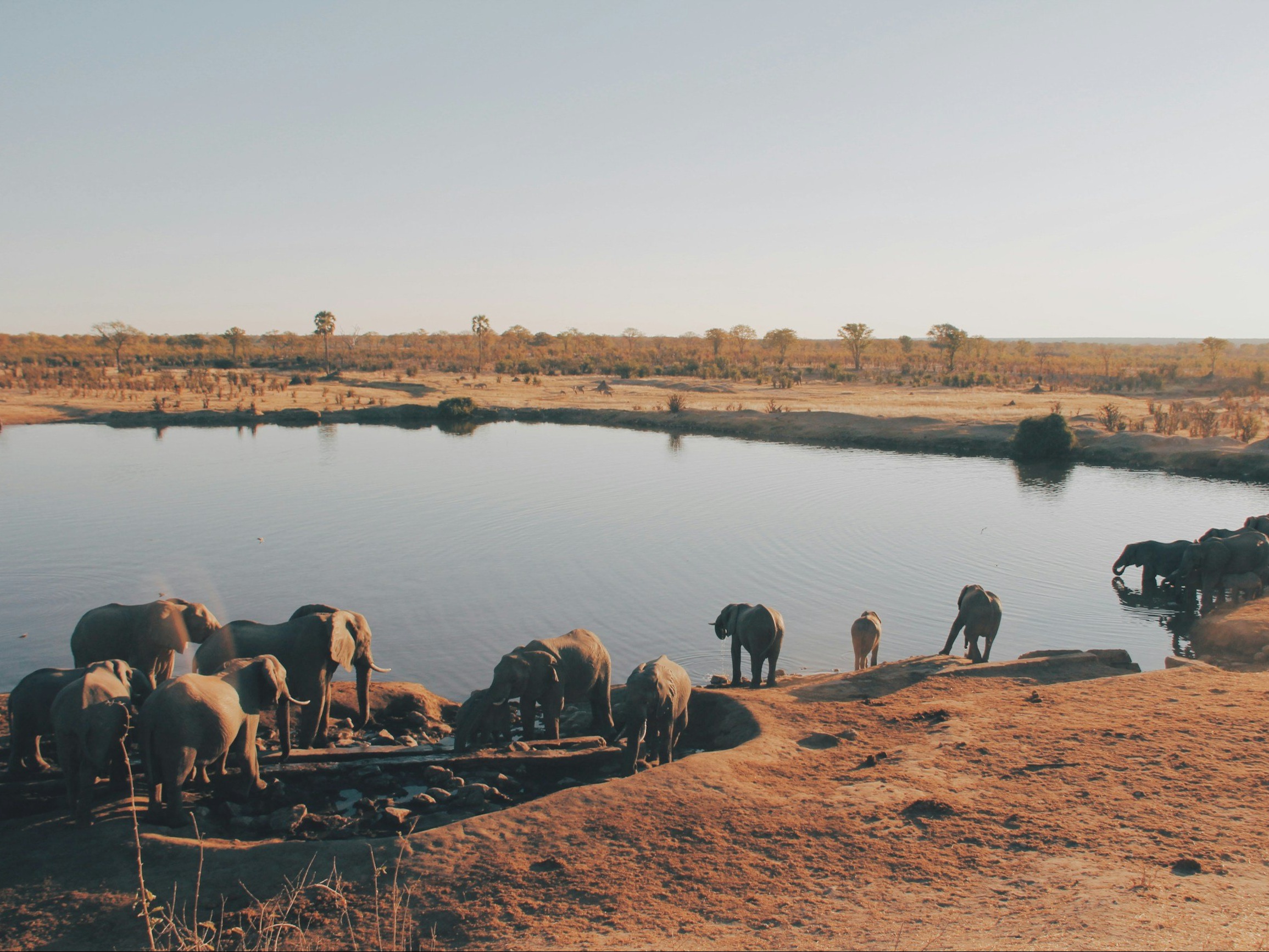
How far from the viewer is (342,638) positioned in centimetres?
992

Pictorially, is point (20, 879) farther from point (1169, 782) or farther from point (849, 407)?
point (849, 407)

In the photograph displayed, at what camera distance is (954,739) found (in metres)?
8.89

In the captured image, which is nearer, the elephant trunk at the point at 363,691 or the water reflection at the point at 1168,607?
the elephant trunk at the point at 363,691

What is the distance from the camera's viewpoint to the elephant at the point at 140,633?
32.7ft

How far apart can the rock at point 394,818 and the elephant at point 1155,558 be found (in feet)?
53.2

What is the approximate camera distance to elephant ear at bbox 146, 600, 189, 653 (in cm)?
1005

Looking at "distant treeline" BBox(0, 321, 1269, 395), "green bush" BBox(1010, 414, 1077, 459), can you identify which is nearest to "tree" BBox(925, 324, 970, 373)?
"distant treeline" BBox(0, 321, 1269, 395)

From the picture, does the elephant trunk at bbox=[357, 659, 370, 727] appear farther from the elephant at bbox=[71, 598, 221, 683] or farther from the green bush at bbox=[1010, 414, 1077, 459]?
the green bush at bbox=[1010, 414, 1077, 459]

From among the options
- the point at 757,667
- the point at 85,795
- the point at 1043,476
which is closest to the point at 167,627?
the point at 85,795

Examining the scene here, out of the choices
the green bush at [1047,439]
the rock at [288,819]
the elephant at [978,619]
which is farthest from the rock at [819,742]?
the green bush at [1047,439]

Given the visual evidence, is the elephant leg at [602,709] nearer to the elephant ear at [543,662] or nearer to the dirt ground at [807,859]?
the elephant ear at [543,662]

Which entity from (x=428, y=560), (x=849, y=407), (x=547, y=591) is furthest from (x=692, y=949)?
(x=849, y=407)

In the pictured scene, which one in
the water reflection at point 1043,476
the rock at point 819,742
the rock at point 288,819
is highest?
the water reflection at point 1043,476

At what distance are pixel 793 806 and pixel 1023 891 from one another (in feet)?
6.29
